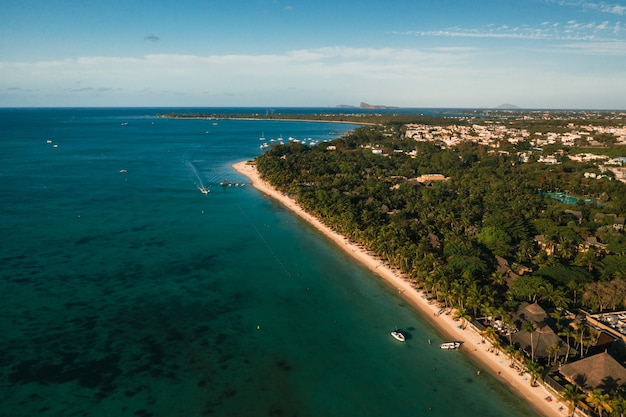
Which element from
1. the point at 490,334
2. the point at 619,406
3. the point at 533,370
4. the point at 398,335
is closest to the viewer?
the point at 619,406

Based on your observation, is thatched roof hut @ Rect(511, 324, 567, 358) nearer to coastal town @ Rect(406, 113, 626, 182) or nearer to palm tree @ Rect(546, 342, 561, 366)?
palm tree @ Rect(546, 342, 561, 366)

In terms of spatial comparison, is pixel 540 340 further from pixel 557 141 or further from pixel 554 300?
pixel 557 141

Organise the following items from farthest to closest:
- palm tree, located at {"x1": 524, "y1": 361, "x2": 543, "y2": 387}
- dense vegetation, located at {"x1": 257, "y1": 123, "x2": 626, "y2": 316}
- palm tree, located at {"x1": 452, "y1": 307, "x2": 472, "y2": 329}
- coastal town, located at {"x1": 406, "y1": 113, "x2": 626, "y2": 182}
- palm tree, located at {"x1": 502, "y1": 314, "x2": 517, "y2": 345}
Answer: coastal town, located at {"x1": 406, "y1": 113, "x2": 626, "y2": 182} → dense vegetation, located at {"x1": 257, "y1": 123, "x2": 626, "y2": 316} → palm tree, located at {"x1": 452, "y1": 307, "x2": 472, "y2": 329} → palm tree, located at {"x1": 502, "y1": 314, "x2": 517, "y2": 345} → palm tree, located at {"x1": 524, "y1": 361, "x2": 543, "y2": 387}

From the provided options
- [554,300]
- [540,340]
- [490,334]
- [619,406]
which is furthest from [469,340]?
[619,406]

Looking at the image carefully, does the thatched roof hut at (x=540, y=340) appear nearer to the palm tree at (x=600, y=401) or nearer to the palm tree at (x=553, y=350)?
the palm tree at (x=553, y=350)

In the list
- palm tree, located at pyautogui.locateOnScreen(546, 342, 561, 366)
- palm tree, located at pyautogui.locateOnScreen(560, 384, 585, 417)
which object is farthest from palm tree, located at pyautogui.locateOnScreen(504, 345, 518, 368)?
palm tree, located at pyautogui.locateOnScreen(560, 384, 585, 417)

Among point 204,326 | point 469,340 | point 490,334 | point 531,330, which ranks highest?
point 531,330

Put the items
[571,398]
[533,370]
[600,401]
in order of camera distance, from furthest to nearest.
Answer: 1. [533,370]
2. [571,398]
3. [600,401]

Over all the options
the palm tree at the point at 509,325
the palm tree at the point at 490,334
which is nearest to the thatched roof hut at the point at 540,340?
the palm tree at the point at 509,325

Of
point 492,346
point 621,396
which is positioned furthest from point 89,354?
point 621,396
